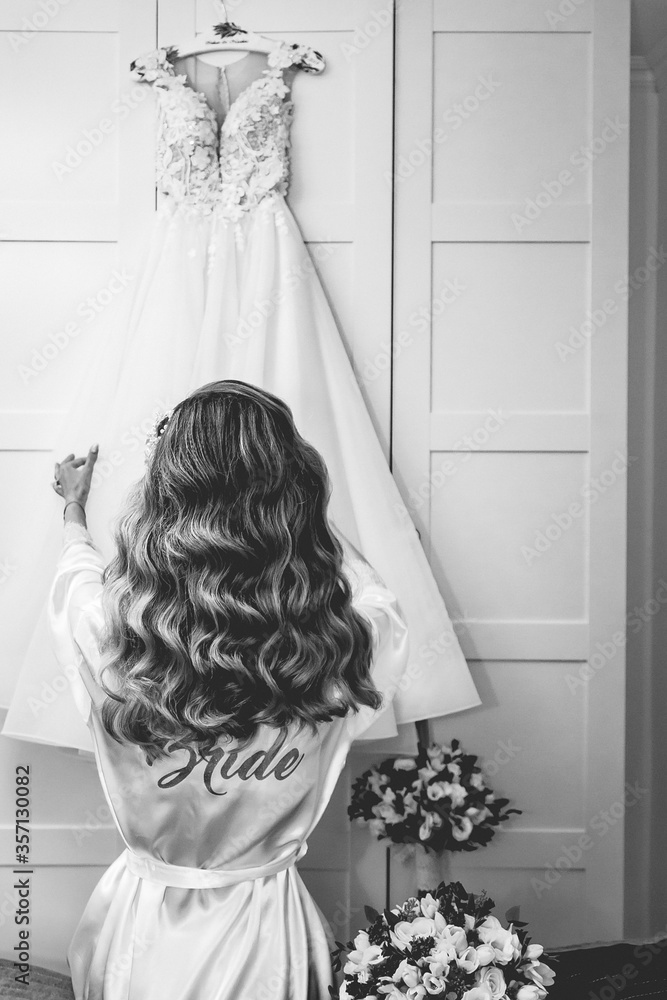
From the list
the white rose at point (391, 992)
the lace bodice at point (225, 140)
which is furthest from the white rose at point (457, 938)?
the lace bodice at point (225, 140)

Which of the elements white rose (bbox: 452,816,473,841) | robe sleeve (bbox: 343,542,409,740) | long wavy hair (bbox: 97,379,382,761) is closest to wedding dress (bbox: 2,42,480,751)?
white rose (bbox: 452,816,473,841)

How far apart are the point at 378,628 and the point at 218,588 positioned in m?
0.33

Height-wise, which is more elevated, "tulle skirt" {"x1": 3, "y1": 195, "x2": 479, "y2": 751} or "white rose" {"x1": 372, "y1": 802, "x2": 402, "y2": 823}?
"tulle skirt" {"x1": 3, "y1": 195, "x2": 479, "y2": 751}

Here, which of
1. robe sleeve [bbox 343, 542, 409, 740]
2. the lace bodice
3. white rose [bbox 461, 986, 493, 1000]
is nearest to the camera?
white rose [bbox 461, 986, 493, 1000]

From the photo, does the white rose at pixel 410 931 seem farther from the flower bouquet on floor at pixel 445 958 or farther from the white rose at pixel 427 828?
the white rose at pixel 427 828

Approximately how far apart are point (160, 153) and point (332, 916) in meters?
1.93

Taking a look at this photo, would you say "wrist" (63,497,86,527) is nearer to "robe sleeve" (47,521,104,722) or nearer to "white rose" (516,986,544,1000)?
"robe sleeve" (47,521,104,722)

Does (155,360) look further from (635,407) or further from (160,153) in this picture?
(635,407)

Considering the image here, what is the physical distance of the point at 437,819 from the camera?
68.6 inches

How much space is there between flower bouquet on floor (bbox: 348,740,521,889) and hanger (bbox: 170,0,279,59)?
1750 mm

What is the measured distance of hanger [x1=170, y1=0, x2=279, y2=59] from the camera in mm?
1899

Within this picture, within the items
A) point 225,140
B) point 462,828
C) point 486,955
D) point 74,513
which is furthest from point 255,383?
point 486,955

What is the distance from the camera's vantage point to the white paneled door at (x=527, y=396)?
1.94 m

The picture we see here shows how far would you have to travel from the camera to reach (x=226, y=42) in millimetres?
1899
